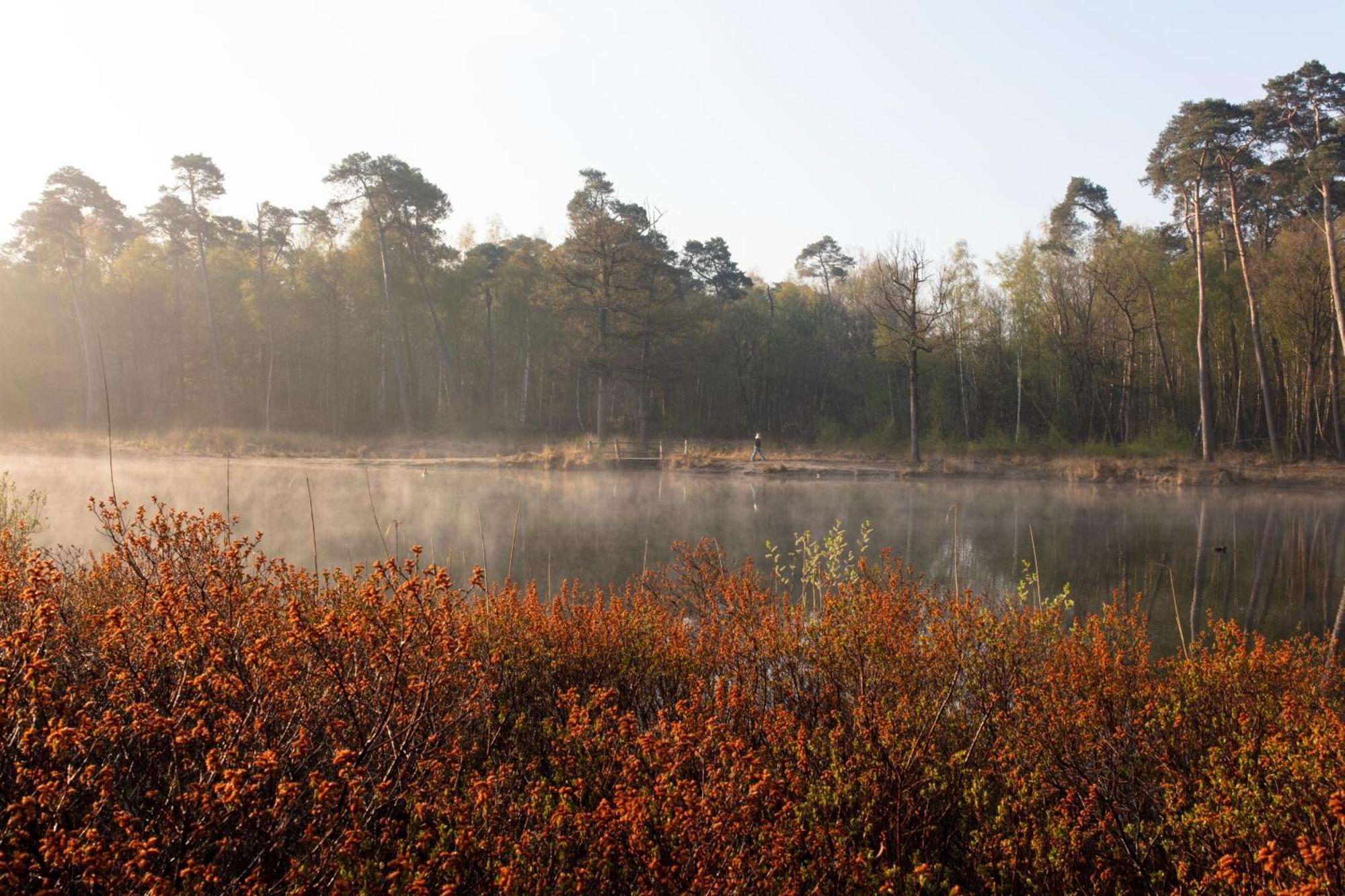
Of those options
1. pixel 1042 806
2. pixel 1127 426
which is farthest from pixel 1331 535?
pixel 1127 426

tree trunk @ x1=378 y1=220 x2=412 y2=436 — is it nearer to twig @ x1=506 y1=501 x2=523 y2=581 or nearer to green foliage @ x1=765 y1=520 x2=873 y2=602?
twig @ x1=506 y1=501 x2=523 y2=581

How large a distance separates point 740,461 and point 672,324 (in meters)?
11.1

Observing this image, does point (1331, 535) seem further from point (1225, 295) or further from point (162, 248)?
point (162, 248)

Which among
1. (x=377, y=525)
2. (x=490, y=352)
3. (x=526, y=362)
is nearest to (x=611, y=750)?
(x=377, y=525)

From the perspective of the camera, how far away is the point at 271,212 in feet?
172

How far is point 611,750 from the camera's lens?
424cm

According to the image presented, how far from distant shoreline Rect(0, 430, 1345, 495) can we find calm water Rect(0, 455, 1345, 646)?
1.99 m

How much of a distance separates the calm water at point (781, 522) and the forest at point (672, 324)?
473 inches

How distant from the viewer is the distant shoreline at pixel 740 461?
1179 inches

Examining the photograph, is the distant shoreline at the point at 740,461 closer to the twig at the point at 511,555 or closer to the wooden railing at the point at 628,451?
the wooden railing at the point at 628,451

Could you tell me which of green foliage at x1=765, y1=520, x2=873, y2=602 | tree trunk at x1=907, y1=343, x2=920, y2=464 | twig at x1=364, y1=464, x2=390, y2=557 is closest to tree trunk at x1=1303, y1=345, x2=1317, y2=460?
tree trunk at x1=907, y1=343, x2=920, y2=464

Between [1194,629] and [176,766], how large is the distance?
1041cm

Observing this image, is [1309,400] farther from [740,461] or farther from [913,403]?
[740,461]

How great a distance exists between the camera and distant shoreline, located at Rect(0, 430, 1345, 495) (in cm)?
2994
